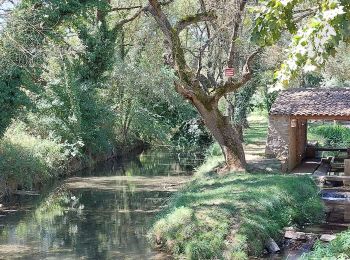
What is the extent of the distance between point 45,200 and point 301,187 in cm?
914

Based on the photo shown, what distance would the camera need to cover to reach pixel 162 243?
1294 cm

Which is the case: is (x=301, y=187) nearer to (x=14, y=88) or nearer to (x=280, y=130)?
(x=280, y=130)

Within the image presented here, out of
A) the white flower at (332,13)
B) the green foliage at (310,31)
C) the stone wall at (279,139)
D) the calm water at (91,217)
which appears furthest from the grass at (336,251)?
the stone wall at (279,139)

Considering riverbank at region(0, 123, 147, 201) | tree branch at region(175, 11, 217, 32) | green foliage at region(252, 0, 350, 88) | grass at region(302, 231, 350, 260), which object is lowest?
grass at region(302, 231, 350, 260)

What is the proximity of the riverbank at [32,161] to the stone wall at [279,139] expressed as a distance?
9345 millimetres

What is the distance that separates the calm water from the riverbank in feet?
2.29

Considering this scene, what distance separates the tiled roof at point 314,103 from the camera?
20000 mm

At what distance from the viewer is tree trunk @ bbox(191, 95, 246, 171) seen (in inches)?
737

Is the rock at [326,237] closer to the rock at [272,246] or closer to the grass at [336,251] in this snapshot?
the rock at [272,246]

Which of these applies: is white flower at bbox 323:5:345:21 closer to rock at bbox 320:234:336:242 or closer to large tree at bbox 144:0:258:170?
rock at bbox 320:234:336:242

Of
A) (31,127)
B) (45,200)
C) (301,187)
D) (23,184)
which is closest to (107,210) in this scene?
(45,200)

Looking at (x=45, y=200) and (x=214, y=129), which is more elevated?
(x=214, y=129)

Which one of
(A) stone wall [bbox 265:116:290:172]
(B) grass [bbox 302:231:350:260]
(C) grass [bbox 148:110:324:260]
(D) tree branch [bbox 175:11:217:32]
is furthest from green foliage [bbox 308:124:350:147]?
(B) grass [bbox 302:231:350:260]

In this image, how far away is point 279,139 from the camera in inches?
809
